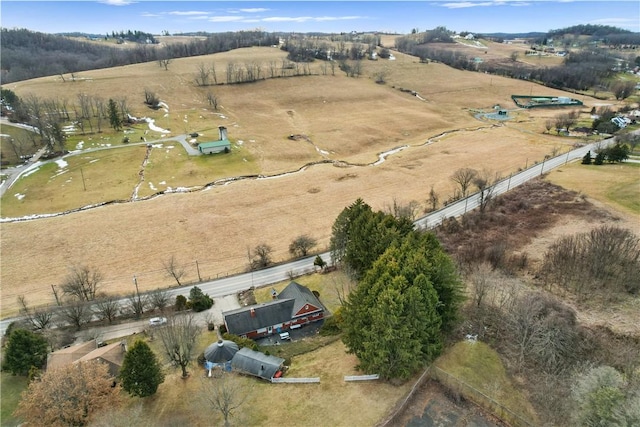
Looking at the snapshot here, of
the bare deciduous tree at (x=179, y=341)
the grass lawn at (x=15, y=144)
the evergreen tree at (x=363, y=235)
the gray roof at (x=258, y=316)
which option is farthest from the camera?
the grass lawn at (x=15, y=144)

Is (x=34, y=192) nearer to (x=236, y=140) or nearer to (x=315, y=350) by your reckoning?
(x=236, y=140)

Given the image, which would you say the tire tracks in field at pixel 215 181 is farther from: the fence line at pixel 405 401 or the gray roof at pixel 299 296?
the fence line at pixel 405 401

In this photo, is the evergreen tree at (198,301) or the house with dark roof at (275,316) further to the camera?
the evergreen tree at (198,301)

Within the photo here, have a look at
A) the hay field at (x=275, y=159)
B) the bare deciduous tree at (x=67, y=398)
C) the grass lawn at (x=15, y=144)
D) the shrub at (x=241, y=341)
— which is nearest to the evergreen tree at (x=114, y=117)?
the hay field at (x=275, y=159)

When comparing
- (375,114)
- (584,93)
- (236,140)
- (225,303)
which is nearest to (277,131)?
(236,140)

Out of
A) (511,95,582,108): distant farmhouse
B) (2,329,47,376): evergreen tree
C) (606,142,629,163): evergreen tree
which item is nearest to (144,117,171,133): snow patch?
(2,329,47,376): evergreen tree

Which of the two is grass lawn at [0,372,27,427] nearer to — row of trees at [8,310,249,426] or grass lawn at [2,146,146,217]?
row of trees at [8,310,249,426]
